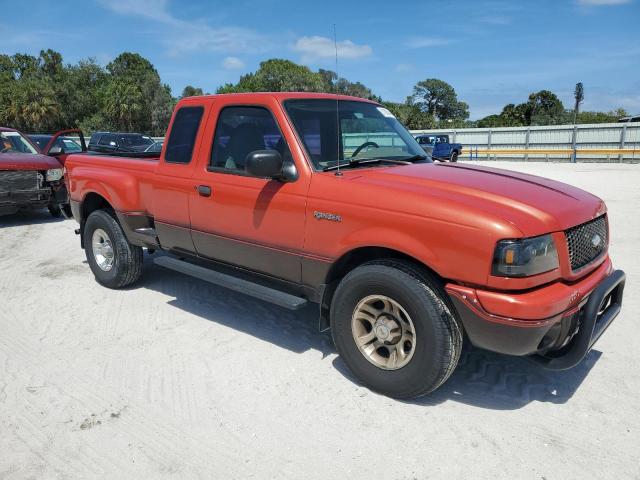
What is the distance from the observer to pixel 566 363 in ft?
10.2

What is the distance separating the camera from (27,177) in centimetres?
946

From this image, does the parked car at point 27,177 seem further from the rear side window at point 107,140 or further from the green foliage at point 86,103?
the green foliage at point 86,103

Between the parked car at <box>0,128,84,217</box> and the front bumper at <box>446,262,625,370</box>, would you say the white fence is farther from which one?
the front bumper at <box>446,262,625,370</box>

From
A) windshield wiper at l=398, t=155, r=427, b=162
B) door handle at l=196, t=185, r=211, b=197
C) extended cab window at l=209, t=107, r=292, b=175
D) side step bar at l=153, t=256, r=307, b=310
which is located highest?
extended cab window at l=209, t=107, r=292, b=175

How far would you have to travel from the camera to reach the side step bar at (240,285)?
376 cm

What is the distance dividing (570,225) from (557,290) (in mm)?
429

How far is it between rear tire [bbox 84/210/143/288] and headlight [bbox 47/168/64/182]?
4734mm

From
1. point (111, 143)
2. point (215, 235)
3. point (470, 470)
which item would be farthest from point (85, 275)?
point (111, 143)

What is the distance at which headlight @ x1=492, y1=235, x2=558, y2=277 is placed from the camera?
2818mm

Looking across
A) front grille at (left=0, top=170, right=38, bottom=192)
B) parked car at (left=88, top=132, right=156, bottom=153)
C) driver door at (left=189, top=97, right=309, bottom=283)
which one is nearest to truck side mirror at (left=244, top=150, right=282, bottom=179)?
driver door at (left=189, top=97, right=309, bottom=283)

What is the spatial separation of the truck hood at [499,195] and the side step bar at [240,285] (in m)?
1.03

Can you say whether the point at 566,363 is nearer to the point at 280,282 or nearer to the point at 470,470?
the point at 470,470

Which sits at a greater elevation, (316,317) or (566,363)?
(566,363)

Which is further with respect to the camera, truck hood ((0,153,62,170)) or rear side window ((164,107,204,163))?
truck hood ((0,153,62,170))
